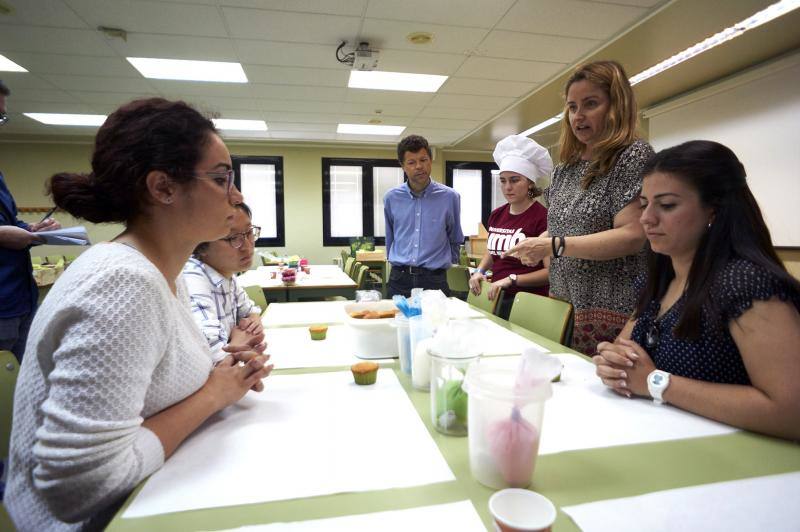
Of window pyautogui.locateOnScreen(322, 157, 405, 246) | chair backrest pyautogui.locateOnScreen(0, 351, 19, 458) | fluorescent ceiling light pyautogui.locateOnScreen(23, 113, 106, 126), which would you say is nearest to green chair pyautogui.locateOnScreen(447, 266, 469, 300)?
chair backrest pyautogui.locateOnScreen(0, 351, 19, 458)

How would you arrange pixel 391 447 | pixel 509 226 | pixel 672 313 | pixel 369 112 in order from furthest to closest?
pixel 369 112 → pixel 509 226 → pixel 672 313 → pixel 391 447

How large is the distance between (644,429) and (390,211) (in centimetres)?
266

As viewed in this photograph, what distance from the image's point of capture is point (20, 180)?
6.84m

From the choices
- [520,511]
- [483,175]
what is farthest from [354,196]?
[520,511]

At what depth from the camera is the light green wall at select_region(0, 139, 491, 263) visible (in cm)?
689

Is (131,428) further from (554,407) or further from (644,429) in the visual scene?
(644,429)

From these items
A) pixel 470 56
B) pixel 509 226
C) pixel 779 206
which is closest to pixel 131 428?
pixel 509 226

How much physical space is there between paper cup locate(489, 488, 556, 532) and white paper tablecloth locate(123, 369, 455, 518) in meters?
0.16

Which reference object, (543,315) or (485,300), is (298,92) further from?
(543,315)

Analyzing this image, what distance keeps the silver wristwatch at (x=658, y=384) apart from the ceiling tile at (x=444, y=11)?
292cm

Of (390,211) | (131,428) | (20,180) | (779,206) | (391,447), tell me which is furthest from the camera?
(20,180)

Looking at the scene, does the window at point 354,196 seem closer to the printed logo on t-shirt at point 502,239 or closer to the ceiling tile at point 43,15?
the ceiling tile at point 43,15

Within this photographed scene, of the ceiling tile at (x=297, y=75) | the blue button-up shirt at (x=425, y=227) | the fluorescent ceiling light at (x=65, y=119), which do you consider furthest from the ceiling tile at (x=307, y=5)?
the fluorescent ceiling light at (x=65, y=119)

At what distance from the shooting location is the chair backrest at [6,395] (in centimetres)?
100
